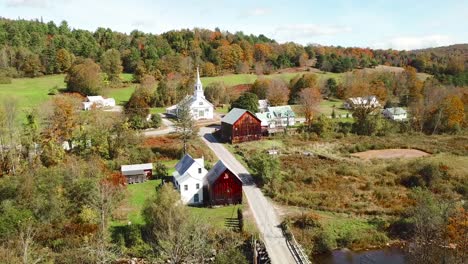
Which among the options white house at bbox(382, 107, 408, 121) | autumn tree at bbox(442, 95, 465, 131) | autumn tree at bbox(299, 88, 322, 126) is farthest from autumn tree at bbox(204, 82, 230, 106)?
autumn tree at bbox(442, 95, 465, 131)

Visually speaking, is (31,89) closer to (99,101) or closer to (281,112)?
(99,101)

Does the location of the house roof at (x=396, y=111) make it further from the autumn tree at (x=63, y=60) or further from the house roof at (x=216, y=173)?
the autumn tree at (x=63, y=60)

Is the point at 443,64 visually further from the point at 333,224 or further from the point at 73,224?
the point at 73,224

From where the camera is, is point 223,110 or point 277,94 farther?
point 277,94

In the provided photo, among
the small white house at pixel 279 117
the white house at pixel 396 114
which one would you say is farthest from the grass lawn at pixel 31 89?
the white house at pixel 396 114

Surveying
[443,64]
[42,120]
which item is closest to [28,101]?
[42,120]

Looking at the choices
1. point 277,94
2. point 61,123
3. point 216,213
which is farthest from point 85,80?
point 216,213
